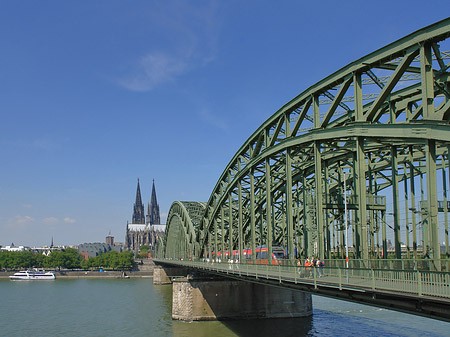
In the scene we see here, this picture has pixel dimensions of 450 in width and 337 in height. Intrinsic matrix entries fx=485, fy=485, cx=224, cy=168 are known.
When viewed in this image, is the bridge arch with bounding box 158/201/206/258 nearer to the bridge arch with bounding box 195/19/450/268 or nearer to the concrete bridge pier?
the concrete bridge pier

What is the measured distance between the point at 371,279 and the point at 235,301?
3359 cm

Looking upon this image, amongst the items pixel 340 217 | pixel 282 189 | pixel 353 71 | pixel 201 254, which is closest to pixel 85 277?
pixel 201 254

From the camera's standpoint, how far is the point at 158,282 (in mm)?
111375

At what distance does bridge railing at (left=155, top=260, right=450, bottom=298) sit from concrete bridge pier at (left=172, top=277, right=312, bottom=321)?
73.1 feet

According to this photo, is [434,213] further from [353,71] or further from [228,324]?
[228,324]

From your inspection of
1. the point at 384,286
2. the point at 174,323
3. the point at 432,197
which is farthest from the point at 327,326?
the point at 384,286

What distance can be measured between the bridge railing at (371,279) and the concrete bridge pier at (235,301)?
2227 centimetres

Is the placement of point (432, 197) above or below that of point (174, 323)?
above

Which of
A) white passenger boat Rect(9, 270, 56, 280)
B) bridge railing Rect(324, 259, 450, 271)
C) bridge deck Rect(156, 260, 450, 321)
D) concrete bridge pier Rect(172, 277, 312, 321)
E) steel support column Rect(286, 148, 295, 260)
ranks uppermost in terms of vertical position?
steel support column Rect(286, 148, 295, 260)

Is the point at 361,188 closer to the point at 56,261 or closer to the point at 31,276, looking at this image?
the point at 31,276

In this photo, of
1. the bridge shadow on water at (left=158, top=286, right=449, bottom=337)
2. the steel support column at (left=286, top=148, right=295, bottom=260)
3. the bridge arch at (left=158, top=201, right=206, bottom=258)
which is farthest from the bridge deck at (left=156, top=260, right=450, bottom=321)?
the bridge arch at (left=158, top=201, right=206, bottom=258)

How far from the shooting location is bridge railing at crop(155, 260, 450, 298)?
14.7m

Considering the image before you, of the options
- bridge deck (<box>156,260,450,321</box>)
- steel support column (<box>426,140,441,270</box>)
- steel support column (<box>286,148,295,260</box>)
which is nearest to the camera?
bridge deck (<box>156,260,450,321</box>)

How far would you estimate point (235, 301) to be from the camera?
1969 inches
